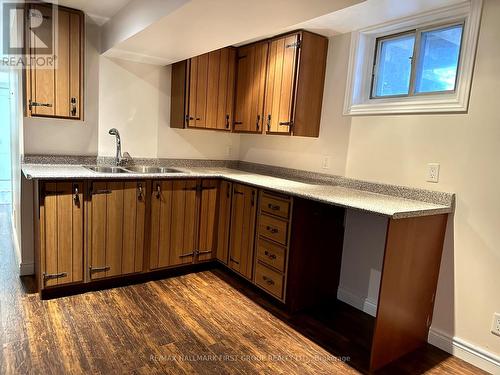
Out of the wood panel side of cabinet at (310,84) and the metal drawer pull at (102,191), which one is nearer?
the metal drawer pull at (102,191)

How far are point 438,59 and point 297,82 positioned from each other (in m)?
0.99

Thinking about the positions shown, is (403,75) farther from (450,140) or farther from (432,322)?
(432,322)

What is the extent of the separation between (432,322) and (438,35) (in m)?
1.91

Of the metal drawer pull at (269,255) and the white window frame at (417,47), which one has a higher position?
the white window frame at (417,47)

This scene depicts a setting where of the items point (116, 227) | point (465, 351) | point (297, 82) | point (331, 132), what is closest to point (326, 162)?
point (331, 132)

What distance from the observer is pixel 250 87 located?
327cm

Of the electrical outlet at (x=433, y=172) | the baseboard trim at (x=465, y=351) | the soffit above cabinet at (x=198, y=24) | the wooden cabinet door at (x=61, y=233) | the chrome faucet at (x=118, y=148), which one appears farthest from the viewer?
the chrome faucet at (x=118, y=148)

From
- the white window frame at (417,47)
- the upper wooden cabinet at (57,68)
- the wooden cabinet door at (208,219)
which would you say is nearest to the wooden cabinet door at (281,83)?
the white window frame at (417,47)

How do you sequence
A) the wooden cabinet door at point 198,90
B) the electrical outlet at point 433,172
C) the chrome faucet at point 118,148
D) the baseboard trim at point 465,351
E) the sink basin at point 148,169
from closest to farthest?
the baseboard trim at point 465,351 < the electrical outlet at point 433,172 < the chrome faucet at point 118,148 < the wooden cabinet door at point 198,90 < the sink basin at point 148,169

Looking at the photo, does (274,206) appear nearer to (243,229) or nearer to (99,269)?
(243,229)

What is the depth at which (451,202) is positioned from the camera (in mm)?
2150

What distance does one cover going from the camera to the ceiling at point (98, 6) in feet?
8.16

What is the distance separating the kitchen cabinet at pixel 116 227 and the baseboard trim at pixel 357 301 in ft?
5.41

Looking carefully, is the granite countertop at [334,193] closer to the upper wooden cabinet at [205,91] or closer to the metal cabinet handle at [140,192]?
the metal cabinet handle at [140,192]
